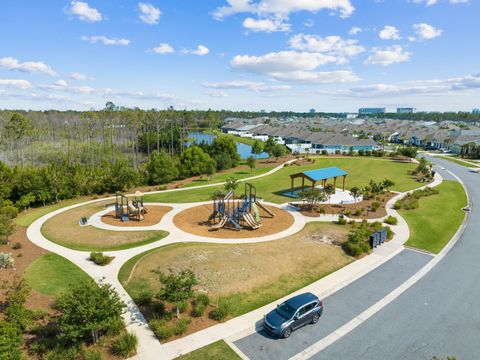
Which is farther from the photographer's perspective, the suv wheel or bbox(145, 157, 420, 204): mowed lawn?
bbox(145, 157, 420, 204): mowed lawn

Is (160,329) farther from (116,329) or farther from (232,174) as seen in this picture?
(232,174)

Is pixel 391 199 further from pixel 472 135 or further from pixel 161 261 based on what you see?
pixel 472 135

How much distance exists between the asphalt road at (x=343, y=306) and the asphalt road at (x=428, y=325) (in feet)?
3.01

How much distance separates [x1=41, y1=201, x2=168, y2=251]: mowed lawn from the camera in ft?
85.6

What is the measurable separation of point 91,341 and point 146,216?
19.9 meters

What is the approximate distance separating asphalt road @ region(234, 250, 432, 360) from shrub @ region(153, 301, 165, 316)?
4.84 metres

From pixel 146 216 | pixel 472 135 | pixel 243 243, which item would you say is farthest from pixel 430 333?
pixel 472 135

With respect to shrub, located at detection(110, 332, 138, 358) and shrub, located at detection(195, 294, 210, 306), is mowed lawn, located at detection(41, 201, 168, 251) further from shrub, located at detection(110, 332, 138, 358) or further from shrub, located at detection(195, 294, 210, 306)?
shrub, located at detection(110, 332, 138, 358)

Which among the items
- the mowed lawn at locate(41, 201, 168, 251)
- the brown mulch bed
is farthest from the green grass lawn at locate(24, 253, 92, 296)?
the brown mulch bed

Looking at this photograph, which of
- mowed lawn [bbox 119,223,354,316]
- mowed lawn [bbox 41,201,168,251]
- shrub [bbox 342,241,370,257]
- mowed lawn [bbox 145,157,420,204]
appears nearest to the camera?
mowed lawn [bbox 119,223,354,316]

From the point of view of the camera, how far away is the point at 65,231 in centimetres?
2958

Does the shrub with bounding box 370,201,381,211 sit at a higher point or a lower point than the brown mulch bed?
higher

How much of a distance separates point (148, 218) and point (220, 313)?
19.6 metres

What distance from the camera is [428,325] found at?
15672 millimetres
